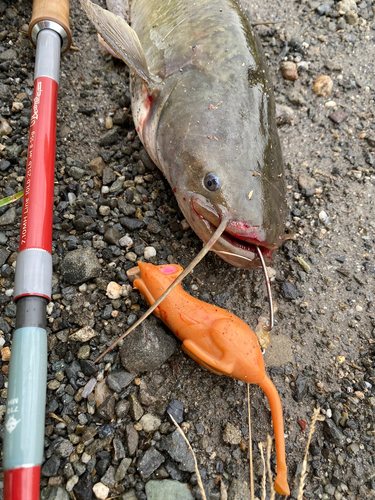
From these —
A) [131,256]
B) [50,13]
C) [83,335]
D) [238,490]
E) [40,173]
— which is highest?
[50,13]

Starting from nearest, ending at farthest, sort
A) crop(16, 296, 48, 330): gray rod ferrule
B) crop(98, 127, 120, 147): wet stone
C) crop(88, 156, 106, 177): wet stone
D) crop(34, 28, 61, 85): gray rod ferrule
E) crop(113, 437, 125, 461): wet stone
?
crop(16, 296, 48, 330): gray rod ferrule → crop(113, 437, 125, 461): wet stone → crop(34, 28, 61, 85): gray rod ferrule → crop(88, 156, 106, 177): wet stone → crop(98, 127, 120, 147): wet stone

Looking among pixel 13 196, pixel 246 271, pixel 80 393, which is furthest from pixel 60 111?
pixel 80 393

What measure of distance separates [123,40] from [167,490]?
2.25 m

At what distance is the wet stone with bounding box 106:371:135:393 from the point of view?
1.85 metres

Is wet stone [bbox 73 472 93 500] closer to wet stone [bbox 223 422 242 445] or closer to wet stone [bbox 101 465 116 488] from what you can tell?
wet stone [bbox 101 465 116 488]

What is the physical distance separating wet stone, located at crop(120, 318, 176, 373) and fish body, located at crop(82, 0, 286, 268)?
0.51m

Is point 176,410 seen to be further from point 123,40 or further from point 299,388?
point 123,40

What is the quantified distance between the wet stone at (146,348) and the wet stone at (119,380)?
0.03 metres

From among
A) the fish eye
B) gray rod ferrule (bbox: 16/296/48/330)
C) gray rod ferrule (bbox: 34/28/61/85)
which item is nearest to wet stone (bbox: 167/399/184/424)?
gray rod ferrule (bbox: 16/296/48/330)

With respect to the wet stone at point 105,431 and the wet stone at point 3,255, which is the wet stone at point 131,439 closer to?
the wet stone at point 105,431

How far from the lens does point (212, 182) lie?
1866 millimetres

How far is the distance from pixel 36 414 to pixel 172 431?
0.66m

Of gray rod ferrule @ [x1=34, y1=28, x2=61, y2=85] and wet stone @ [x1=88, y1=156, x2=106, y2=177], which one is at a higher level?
gray rod ferrule @ [x1=34, y1=28, x2=61, y2=85]

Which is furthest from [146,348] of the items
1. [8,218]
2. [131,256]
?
[8,218]
